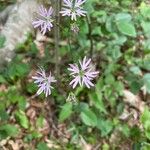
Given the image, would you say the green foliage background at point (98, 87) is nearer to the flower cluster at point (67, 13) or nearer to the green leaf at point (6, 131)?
the green leaf at point (6, 131)

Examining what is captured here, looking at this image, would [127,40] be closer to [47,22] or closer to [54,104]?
[54,104]

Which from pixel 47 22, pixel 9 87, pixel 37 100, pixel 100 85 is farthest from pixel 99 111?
pixel 47 22

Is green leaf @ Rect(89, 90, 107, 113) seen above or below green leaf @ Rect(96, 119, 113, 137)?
above

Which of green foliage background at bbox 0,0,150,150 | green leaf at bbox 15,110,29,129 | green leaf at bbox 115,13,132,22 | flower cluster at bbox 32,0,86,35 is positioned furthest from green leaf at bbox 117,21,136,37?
green leaf at bbox 15,110,29,129

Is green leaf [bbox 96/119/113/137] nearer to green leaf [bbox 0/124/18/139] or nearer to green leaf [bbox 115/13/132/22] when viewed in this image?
green leaf [bbox 0/124/18/139]

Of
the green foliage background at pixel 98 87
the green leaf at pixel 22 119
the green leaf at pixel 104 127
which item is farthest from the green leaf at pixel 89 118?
the green leaf at pixel 22 119

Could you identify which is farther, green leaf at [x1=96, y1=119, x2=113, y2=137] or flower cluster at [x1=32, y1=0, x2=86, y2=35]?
green leaf at [x1=96, y1=119, x2=113, y2=137]

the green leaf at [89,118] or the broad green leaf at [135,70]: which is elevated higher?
the broad green leaf at [135,70]
